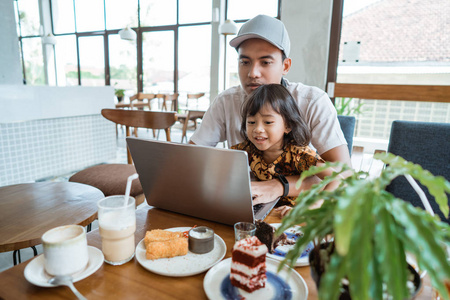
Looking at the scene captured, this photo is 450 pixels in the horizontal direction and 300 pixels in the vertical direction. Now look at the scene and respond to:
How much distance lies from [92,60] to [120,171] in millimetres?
7215

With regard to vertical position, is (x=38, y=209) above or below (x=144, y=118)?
below

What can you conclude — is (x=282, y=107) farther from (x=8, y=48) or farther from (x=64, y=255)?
(x=8, y=48)

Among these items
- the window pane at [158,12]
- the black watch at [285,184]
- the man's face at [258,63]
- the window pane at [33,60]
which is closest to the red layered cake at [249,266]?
the black watch at [285,184]

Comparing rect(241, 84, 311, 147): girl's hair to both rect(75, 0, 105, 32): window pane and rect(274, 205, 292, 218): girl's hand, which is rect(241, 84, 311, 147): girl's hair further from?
rect(75, 0, 105, 32): window pane

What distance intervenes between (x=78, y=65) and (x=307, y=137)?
28.2 feet

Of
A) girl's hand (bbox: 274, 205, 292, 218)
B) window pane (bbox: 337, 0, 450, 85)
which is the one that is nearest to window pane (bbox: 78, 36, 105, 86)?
Result: window pane (bbox: 337, 0, 450, 85)

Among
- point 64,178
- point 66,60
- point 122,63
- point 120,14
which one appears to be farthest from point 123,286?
point 66,60

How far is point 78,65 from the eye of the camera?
830cm

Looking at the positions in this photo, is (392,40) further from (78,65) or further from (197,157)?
(78,65)

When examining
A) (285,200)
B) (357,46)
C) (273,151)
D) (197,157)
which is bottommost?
(285,200)

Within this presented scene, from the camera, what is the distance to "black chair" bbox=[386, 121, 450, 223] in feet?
4.78

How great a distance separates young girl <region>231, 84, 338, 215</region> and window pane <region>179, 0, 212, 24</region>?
5.58 meters

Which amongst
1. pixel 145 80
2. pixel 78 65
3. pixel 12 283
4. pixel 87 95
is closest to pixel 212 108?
pixel 12 283

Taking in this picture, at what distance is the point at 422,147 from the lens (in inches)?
59.1
